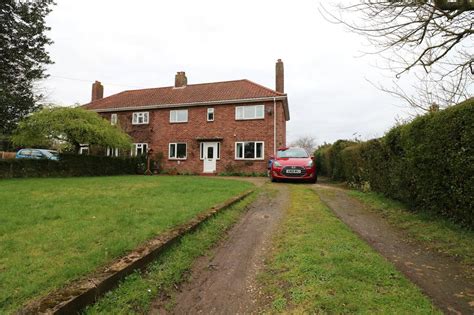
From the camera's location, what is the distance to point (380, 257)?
358cm

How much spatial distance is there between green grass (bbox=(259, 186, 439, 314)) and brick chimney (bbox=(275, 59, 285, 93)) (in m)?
19.2

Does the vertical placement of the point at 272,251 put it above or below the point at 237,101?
below

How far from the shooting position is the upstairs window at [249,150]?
20641 mm

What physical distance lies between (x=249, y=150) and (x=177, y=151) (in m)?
6.20

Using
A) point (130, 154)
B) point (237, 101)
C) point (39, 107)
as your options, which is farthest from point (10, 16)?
point (237, 101)

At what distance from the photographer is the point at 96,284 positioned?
2.53 metres

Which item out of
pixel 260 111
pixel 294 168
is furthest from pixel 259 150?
pixel 294 168

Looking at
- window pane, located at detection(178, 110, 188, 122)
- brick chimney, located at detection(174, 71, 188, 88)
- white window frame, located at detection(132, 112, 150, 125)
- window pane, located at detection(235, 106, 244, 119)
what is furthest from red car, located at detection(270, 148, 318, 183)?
brick chimney, located at detection(174, 71, 188, 88)

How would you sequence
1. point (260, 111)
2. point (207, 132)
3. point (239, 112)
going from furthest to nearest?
1. point (207, 132)
2. point (239, 112)
3. point (260, 111)

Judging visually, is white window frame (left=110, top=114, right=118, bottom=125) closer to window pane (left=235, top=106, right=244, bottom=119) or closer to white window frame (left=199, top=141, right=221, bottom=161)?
white window frame (left=199, top=141, right=221, bottom=161)

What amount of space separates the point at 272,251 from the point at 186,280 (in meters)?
1.37

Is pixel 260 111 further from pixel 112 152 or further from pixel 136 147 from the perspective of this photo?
pixel 112 152

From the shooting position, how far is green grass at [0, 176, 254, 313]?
2623mm

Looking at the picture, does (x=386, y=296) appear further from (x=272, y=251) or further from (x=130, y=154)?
(x=130, y=154)
